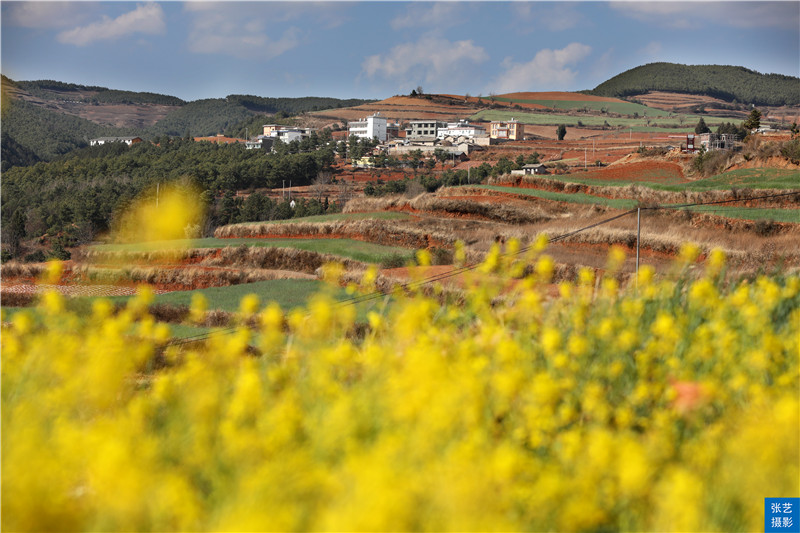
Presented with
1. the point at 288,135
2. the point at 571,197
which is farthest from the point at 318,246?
the point at 288,135

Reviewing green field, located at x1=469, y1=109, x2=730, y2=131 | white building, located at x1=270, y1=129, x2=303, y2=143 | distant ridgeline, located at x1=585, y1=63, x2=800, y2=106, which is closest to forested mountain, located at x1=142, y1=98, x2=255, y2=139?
white building, located at x1=270, y1=129, x2=303, y2=143

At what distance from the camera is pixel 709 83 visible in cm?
15825

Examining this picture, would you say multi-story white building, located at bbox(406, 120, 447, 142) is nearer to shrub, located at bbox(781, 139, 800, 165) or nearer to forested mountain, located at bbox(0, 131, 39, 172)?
forested mountain, located at bbox(0, 131, 39, 172)

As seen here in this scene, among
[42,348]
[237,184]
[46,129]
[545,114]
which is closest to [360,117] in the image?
[545,114]

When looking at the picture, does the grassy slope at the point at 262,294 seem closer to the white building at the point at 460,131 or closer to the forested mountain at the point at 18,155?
the forested mountain at the point at 18,155

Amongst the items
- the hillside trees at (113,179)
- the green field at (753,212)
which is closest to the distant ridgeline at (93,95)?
the hillside trees at (113,179)

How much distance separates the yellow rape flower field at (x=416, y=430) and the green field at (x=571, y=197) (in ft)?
76.6

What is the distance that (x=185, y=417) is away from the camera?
3059mm

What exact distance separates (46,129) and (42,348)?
268 ft

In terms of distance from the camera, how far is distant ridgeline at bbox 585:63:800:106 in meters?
149

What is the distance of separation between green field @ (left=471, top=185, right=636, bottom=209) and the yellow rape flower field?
23.4 meters

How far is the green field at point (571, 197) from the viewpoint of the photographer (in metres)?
27.0

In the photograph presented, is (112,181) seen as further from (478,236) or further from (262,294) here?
(262,294)

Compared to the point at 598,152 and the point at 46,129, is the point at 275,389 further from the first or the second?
the point at 46,129
